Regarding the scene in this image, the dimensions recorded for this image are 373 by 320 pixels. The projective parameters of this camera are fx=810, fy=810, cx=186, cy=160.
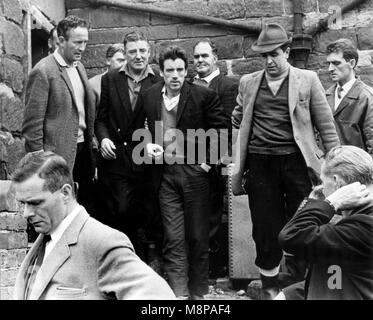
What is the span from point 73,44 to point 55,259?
2.66m

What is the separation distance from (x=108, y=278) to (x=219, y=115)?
9.82ft

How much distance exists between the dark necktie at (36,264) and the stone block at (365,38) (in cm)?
479

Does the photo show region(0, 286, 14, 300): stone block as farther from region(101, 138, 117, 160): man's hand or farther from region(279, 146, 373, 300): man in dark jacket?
region(279, 146, 373, 300): man in dark jacket

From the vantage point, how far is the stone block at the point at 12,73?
214 inches

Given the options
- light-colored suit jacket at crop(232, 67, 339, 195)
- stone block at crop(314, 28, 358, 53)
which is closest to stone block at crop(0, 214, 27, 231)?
light-colored suit jacket at crop(232, 67, 339, 195)

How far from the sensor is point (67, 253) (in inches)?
115

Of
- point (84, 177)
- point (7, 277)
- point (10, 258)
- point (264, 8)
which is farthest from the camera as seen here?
point (264, 8)

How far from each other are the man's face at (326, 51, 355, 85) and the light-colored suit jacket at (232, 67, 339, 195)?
1.93 feet

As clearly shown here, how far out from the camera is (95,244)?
2.83 metres

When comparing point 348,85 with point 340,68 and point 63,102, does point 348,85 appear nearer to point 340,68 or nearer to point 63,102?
point 340,68

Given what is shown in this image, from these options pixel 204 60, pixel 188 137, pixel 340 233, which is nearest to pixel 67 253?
pixel 340 233

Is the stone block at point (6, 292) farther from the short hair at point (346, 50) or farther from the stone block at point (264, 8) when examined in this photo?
→ the stone block at point (264, 8)

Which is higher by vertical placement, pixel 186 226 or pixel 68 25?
pixel 68 25

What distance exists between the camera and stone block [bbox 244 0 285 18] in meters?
7.45
